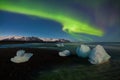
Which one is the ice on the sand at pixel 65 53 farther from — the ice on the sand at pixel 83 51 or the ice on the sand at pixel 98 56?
the ice on the sand at pixel 98 56

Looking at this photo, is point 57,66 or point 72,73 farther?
point 57,66

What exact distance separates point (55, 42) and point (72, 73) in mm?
1893

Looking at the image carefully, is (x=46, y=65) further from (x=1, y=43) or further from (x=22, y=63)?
(x=1, y=43)

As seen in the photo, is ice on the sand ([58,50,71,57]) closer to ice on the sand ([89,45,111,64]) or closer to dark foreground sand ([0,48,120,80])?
dark foreground sand ([0,48,120,80])

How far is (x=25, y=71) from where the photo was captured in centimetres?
357

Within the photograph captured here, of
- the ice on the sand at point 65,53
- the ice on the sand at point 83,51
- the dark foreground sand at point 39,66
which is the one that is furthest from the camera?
the ice on the sand at point 65,53

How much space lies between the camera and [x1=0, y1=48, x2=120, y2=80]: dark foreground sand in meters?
3.29

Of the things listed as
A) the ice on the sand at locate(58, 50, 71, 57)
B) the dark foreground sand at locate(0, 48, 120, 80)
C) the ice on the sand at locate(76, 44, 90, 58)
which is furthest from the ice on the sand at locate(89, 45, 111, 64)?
the ice on the sand at locate(58, 50, 71, 57)

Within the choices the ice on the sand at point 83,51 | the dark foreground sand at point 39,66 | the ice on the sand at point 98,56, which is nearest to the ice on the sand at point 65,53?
the dark foreground sand at point 39,66

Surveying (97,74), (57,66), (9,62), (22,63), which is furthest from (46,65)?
(97,74)

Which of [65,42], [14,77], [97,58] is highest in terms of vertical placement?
[65,42]

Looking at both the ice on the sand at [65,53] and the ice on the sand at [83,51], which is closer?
the ice on the sand at [83,51]

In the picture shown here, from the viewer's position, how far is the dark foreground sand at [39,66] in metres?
3.29

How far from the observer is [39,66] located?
3.92 meters
